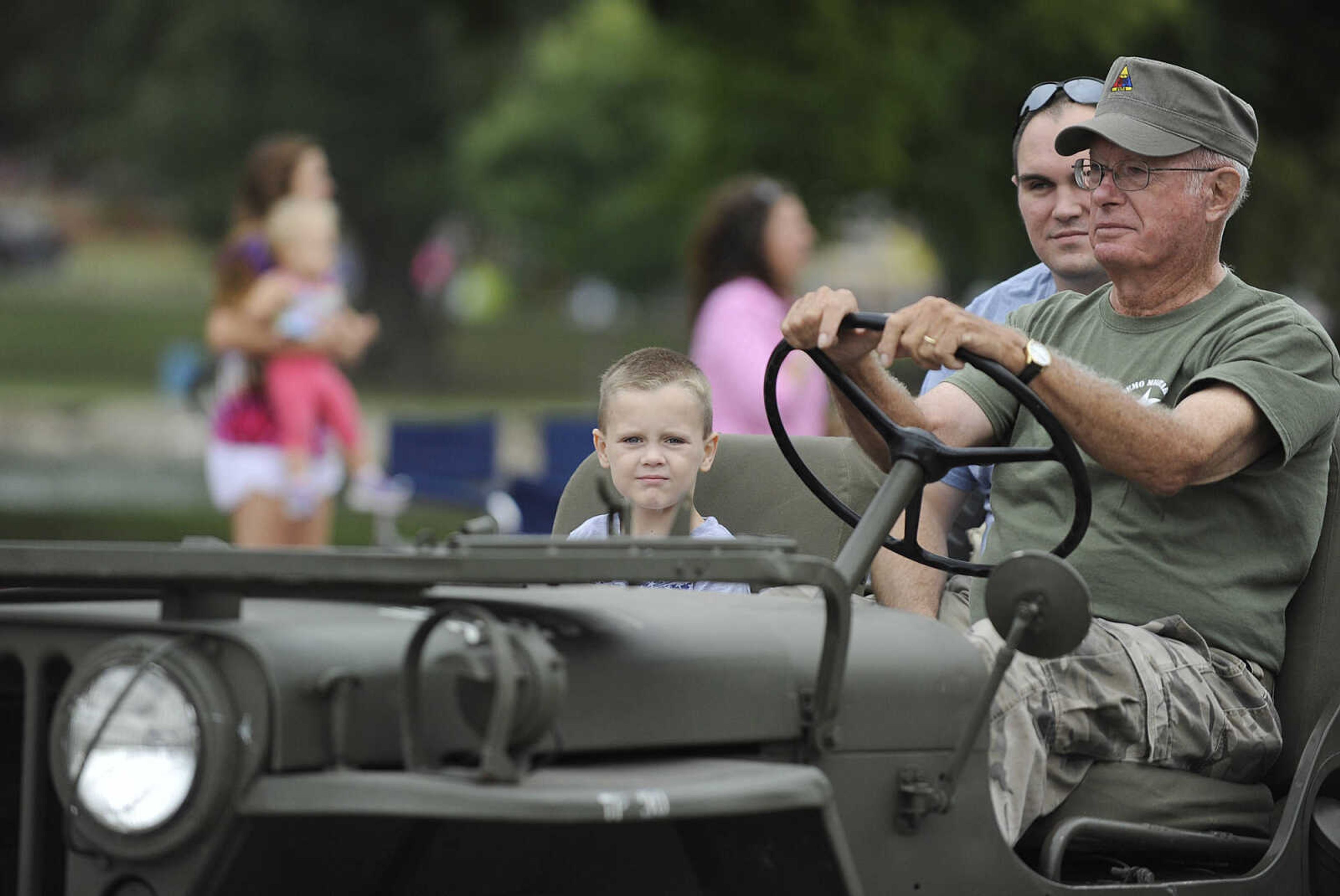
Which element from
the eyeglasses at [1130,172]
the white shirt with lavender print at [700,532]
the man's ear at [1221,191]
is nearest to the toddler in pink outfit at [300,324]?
the white shirt with lavender print at [700,532]

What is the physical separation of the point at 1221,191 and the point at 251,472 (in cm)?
553

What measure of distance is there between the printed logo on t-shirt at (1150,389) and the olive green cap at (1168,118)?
40cm

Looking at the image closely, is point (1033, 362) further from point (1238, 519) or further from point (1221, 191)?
point (1221, 191)

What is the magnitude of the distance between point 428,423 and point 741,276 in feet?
17.7

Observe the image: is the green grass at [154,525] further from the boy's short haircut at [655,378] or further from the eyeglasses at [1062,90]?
the boy's short haircut at [655,378]

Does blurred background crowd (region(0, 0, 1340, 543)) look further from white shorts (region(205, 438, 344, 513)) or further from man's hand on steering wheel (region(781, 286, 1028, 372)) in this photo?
man's hand on steering wheel (region(781, 286, 1028, 372))

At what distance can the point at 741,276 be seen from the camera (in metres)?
7.62

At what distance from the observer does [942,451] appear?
2.96 m

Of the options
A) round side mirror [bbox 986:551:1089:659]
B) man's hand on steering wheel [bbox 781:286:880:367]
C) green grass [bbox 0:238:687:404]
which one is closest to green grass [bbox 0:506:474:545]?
green grass [bbox 0:238:687:404]

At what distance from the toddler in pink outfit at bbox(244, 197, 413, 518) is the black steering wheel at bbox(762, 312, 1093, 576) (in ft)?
17.7

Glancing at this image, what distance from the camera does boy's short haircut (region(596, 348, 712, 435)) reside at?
12.6 feet

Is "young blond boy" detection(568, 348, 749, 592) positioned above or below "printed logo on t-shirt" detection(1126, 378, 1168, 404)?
below

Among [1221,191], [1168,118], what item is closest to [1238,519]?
[1221,191]

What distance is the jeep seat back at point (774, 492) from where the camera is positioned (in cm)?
384
